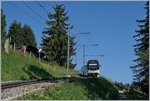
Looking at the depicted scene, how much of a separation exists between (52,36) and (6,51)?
142ft

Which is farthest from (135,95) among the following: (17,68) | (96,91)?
(96,91)

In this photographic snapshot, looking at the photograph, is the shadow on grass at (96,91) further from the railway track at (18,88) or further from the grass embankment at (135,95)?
the railway track at (18,88)

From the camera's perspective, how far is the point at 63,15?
10144 cm

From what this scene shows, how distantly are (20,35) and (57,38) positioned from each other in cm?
3491

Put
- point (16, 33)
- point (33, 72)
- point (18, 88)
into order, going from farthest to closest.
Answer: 1. point (16, 33)
2. point (33, 72)
3. point (18, 88)

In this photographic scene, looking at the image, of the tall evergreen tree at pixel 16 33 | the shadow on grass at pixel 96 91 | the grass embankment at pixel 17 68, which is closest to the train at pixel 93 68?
the grass embankment at pixel 17 68

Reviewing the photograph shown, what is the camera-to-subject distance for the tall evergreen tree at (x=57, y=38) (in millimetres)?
92875

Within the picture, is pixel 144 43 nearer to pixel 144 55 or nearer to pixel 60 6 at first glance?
pixel 144 55

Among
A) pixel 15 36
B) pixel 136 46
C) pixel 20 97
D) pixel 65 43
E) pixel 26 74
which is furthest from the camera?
pixel 15 36

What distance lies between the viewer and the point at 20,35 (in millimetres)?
127500

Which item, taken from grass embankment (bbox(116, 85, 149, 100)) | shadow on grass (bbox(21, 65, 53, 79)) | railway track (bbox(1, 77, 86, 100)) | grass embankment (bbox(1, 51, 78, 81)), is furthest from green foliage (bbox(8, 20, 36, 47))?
railway track (bbox(1, 77, 86, 100))

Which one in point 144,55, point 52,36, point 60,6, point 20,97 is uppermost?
point 60,6

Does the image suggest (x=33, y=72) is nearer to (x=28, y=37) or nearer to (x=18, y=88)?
(x=18, y=88)

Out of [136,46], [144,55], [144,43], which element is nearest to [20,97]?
[144,55]
